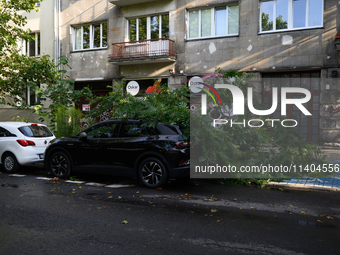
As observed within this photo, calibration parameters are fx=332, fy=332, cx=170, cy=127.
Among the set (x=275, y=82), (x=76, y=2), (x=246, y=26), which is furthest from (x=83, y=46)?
(x=275, y=82)

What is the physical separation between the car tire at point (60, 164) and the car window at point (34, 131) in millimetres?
1499

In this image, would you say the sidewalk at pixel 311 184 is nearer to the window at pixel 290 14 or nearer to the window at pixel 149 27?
the window at pixel 290 14

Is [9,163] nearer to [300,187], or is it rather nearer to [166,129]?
[166,129]

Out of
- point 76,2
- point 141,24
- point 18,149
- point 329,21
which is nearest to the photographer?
point 18,149

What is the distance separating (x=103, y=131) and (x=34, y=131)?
3.18 meters

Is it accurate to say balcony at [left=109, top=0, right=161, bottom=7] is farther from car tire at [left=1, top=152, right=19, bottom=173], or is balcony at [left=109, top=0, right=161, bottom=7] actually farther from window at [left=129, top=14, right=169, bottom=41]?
car tire at [left=1, top=152, right=19, bottom=173]

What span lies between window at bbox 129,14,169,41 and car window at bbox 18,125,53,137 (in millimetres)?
9508

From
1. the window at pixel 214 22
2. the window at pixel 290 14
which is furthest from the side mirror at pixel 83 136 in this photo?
the window at pixel 290 14

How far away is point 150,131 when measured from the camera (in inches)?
313

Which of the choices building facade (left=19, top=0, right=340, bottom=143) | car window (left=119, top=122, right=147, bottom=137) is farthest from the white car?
building facade (left=19, top=0, right=340, bottom=143)

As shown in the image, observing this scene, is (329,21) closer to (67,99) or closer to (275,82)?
(275,82)

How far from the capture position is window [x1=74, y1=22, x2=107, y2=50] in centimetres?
1975

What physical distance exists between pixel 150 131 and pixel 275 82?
31.9 feet

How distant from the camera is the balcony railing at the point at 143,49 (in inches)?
682
